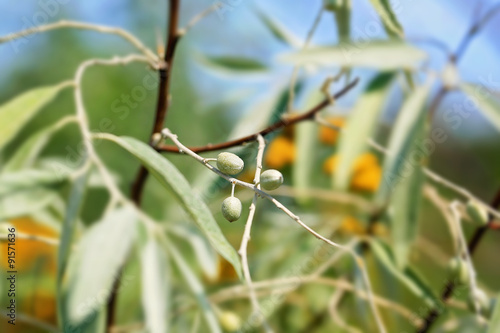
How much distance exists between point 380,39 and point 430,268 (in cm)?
111

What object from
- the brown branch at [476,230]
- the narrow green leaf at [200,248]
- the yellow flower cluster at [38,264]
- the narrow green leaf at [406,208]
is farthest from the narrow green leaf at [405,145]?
the yellow flower cluster at [38,264]

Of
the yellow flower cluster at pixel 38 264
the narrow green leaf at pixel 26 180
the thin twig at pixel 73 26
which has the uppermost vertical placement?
the thin twig at pixel 73 26

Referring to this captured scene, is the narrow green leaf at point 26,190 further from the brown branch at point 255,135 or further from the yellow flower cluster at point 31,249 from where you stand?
the yellow flower cluster at point 31,249

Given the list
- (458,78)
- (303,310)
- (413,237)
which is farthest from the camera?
(303,310)

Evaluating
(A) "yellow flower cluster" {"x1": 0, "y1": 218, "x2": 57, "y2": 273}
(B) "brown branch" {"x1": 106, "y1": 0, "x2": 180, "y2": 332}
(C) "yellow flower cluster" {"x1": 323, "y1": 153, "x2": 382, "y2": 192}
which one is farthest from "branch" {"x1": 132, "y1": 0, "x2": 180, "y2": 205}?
(C) "yellow flower cluster" {"x1": 323, "y1": 153, "x2": 382, "y2": 192}

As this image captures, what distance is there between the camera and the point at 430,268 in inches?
65.6

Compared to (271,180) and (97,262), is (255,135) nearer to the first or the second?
(271,180)

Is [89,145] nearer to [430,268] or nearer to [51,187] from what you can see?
[51,187]

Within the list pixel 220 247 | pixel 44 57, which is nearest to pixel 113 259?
pixel 220 247

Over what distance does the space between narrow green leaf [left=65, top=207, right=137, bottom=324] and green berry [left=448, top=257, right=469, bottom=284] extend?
37 centimetres

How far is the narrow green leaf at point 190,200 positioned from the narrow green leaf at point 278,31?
532mm

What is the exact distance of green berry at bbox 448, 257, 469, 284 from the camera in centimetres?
63

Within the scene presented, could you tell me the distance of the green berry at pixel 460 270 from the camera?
0.63m

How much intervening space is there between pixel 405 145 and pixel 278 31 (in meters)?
0.32
